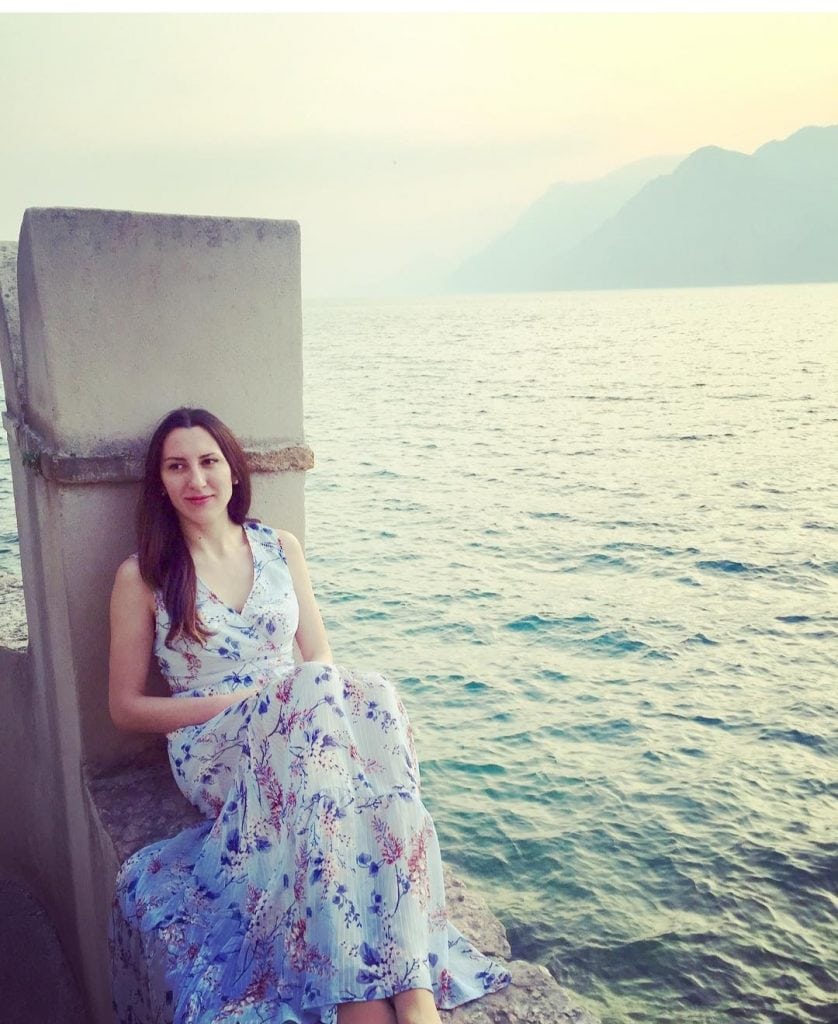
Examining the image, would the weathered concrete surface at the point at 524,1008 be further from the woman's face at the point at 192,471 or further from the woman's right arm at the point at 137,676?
the woman's face at the point at 192,471

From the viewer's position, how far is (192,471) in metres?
2.92

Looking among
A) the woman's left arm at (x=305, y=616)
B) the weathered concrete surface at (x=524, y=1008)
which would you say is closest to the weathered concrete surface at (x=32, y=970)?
the woman's left arm at (x=305, y=616)

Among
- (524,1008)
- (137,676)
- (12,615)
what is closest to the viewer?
(524,1008)

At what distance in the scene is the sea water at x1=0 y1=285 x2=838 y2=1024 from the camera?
5.22 m

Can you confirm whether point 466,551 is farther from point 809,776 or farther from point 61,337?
point 61,337

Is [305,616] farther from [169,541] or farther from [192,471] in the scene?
[192,471]

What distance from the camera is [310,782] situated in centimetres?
231

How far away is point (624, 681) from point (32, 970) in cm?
588

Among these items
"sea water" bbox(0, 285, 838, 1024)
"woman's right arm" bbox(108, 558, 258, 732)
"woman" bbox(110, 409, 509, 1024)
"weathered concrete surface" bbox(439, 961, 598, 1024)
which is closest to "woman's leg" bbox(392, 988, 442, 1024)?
"woman" bbox(110, 409, 509, 1024)

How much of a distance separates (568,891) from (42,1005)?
3096 millimetres

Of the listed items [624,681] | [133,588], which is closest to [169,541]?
[133,588]

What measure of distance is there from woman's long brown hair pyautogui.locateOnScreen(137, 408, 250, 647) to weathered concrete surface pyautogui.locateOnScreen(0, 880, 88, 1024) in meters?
1.98

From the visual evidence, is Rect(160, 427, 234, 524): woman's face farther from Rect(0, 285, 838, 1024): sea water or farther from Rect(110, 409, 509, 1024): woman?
Rect(0, 285, 838, 1024): sea water

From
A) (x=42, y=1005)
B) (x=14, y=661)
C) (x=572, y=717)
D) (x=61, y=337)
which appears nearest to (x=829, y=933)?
(x=572, y=717)
